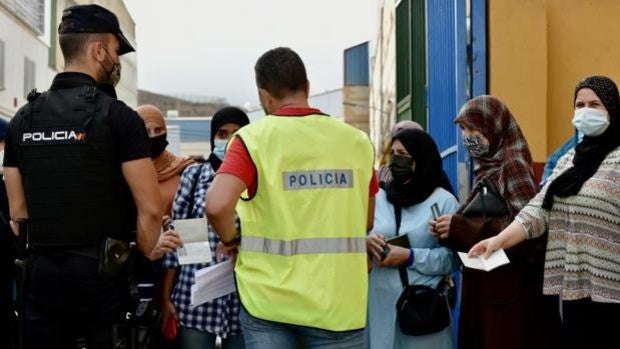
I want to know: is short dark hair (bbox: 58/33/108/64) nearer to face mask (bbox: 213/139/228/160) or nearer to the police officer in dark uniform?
the police officer in dark uniform

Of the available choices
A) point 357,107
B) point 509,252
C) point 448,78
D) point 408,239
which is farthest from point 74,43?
point 357,107

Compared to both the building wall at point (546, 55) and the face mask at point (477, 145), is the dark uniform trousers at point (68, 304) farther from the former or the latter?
the building wall at point (546, 55)

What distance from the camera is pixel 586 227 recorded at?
378 cm

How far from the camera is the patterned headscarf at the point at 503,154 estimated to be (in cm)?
434

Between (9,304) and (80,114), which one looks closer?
(80,114)

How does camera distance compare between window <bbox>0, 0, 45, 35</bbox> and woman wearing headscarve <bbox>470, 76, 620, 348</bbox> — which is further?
window <bbox>0, 0, 45, 35</bbox>

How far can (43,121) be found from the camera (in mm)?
3457

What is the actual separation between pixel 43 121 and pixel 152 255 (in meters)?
0.92

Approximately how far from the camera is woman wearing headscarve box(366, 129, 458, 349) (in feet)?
15.0

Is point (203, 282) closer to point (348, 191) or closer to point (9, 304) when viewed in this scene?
point (348, 191)

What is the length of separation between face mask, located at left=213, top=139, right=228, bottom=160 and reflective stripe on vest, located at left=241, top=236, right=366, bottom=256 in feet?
4.48

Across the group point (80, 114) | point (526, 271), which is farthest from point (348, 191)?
point (526, 271)

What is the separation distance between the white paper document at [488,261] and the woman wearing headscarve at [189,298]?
45.3 inches

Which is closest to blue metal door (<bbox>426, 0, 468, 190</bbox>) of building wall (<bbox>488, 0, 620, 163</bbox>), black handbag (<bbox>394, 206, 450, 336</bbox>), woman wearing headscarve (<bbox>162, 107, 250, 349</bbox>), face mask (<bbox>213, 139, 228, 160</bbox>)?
building wall (<bbox>488, 0, 620, 163</bbox>)
